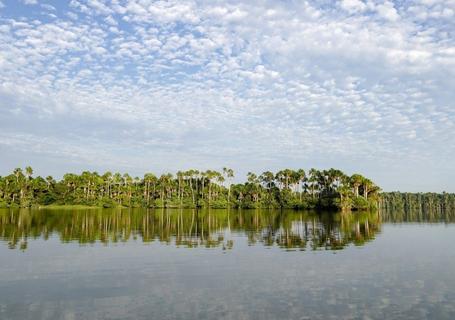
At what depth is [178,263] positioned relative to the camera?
86.4 feet

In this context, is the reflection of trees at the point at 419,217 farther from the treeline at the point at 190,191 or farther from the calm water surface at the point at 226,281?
the calm water surface at the point at 226,281

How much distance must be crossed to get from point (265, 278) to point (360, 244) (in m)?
19.2

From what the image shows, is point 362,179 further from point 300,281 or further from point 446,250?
point 300,281

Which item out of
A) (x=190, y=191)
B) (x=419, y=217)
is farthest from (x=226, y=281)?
(x=190, y=191)

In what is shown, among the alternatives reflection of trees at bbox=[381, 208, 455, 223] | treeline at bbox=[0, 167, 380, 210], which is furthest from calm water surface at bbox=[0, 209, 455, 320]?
treeline at bbox=[0, 167, 380, 210]

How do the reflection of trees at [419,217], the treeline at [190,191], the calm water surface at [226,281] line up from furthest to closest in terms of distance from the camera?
the treeline at [190,191], the reflection of trees at [419,217], the calm water surface at [226,281]

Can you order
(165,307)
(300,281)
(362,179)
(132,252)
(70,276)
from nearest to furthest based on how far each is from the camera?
1. (165,307)
2. (300,281)
3. (70,276)
4. (132,252)
5. (362,179)

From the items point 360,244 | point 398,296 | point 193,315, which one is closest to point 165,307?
point 193,315

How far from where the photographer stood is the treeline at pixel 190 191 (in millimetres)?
140000

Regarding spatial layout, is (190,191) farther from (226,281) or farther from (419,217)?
(226,281)

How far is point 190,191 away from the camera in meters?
176

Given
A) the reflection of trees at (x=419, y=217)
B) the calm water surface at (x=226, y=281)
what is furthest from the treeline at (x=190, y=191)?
the calm water surface at (x=226, y=281)

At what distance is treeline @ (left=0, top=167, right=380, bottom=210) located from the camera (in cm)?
14000

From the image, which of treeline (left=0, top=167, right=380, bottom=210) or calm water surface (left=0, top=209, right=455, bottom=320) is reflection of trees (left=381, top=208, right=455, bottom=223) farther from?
calm water surface (left=0, top=209, right=455, bottom=320)
